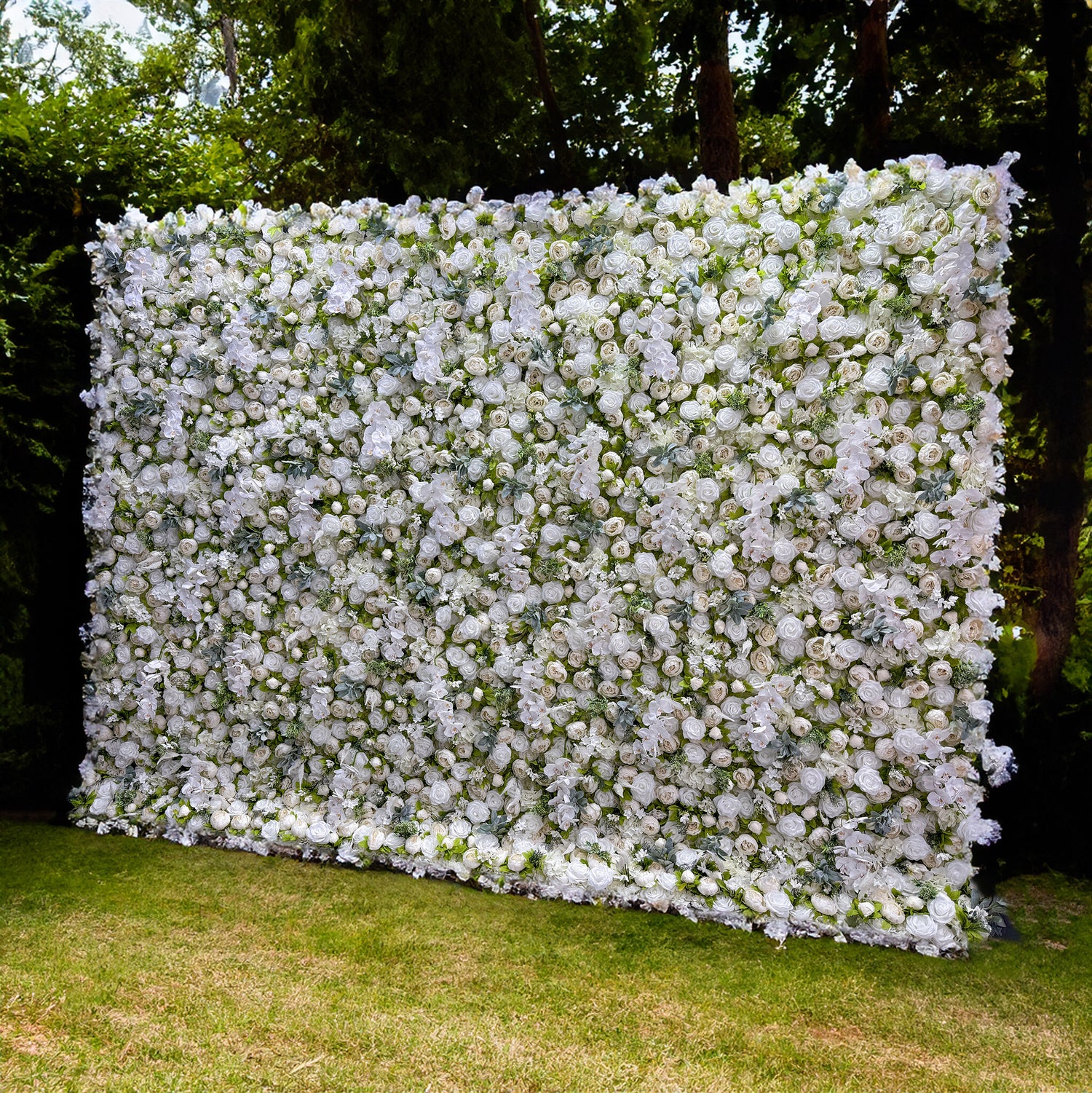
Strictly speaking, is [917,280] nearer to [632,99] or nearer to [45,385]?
[45,385]

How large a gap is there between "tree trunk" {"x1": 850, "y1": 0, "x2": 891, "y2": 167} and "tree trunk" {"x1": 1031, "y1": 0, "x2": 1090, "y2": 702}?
35.1 inches

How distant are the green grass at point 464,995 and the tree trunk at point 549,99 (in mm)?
5203

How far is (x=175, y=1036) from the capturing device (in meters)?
2.08

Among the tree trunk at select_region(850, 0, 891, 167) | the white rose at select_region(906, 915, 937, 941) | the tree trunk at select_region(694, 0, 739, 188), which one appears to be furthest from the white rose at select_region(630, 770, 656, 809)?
the tree trunk at select_region(694, 0, 739, 188)

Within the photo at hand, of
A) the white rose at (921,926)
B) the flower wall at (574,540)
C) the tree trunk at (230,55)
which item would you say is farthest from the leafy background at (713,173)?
the tree trunk at (230,55)

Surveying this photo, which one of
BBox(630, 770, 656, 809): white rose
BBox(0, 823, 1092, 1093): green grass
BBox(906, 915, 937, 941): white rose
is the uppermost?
BBox(630, 770, 656, 809): white rose

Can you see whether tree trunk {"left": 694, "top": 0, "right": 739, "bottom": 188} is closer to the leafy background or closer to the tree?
the leafy background

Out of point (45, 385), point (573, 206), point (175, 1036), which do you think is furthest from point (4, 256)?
point (175, 1036)

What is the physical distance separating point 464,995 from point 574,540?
143 centimetres

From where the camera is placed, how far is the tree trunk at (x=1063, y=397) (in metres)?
3.68

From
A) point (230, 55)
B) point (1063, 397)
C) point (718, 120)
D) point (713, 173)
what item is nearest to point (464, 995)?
point (1063, 397)

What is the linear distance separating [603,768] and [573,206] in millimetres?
1936

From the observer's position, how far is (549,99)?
614 centimetres

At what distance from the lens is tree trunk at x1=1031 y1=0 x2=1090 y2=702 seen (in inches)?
145
